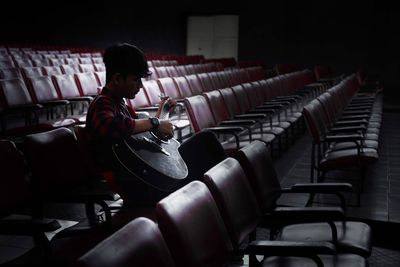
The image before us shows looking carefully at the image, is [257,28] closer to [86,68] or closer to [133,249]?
[86,68]

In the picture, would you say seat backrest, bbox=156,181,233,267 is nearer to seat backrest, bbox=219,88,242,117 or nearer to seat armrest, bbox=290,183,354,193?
seat armrest, bbox=290,183,354,193

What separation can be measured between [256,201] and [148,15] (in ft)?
48.2

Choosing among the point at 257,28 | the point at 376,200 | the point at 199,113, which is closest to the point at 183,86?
the point at 199,113

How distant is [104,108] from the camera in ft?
6.77

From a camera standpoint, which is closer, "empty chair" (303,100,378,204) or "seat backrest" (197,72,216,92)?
"empty chair" (303,100,378,204)

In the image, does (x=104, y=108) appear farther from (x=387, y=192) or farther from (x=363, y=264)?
(x=387, y=192)

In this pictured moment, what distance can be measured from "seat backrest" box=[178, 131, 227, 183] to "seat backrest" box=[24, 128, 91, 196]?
0.57 m

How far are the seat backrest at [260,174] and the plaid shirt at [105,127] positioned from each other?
0.55 m

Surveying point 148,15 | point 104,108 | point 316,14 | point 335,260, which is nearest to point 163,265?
point 335,260

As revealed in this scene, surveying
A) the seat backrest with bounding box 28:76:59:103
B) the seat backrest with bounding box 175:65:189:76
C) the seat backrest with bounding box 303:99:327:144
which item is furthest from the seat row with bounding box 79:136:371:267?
the seat backrest with bounding box 175:65:189:76

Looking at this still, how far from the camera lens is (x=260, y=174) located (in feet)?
7.04

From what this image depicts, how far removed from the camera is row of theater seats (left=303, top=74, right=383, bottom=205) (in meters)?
3.42

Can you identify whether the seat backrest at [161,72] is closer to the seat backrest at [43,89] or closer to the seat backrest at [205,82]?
the seat backrest at [205,82]

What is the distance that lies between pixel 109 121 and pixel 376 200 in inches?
90.0
